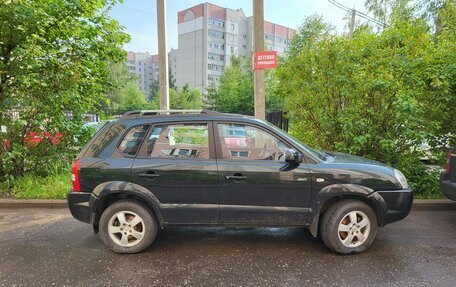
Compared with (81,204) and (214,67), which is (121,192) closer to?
(81,204)

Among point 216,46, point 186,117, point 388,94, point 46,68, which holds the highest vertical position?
point 216,46

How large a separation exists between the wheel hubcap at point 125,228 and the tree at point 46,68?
11.1 ft

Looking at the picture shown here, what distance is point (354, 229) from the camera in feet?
11.7

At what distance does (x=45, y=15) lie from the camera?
5469mm

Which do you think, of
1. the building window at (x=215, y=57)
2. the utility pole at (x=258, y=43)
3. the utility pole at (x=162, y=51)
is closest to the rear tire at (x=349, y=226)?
the utility pole at (x=258, y=43)

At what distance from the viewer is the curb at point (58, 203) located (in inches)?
212

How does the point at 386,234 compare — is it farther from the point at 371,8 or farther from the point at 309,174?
the point at 371,8

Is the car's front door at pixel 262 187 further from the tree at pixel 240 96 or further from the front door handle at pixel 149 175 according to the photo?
the tree at pixel 240 96

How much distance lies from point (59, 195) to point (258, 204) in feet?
13.2

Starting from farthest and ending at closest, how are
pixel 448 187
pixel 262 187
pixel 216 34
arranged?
pixel 216 34 → pixel 448 187 → pixel 262 187

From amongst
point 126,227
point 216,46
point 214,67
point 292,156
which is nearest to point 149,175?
point 126,227

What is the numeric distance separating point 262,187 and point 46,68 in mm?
4927

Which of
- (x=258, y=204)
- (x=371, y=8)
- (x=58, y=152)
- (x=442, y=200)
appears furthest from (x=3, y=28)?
(x=371, y=8)

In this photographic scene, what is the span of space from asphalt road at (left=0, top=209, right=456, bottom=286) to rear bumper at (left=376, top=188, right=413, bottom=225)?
Result: 45 centimetres
